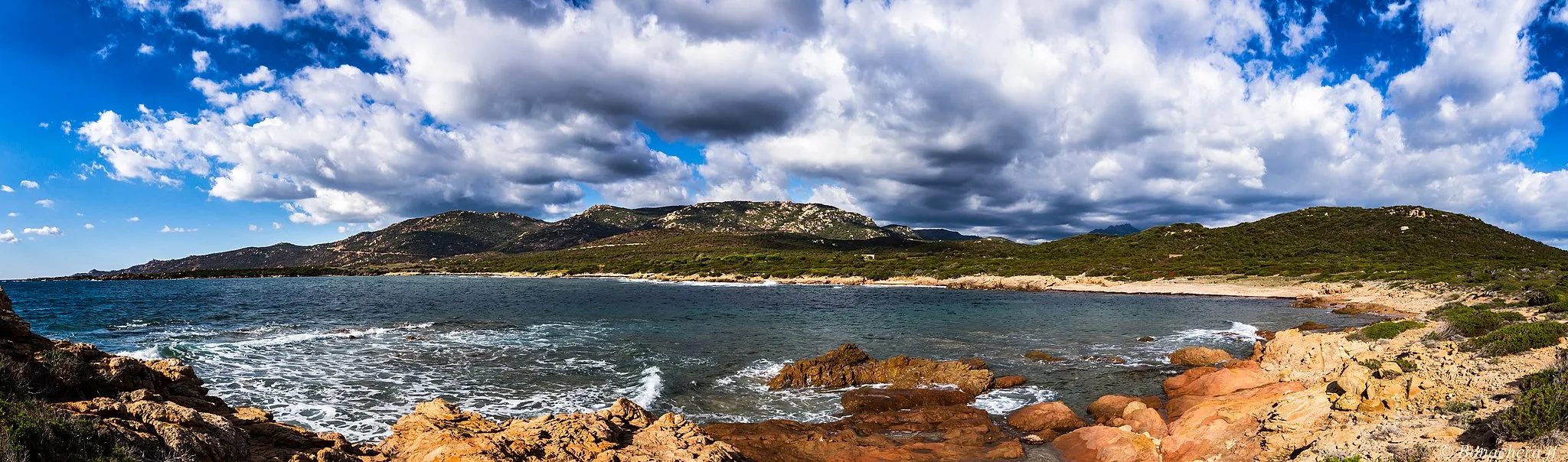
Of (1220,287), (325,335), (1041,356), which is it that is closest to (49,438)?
(1041,356)

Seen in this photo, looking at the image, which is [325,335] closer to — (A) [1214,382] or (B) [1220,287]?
(A) [1214,382]

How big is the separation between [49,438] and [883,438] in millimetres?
13509

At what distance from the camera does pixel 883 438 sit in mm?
14633

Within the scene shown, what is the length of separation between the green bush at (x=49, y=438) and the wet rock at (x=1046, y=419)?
1673 cm

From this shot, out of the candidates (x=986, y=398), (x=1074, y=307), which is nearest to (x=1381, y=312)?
(x=1074, y=307)

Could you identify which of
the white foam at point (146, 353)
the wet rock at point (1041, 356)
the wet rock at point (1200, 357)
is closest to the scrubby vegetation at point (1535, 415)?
the wet rock at point (1200, 357)

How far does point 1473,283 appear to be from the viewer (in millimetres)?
49312

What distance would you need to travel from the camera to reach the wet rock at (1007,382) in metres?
20.8

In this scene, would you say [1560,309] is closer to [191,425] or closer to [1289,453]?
[1289,453]

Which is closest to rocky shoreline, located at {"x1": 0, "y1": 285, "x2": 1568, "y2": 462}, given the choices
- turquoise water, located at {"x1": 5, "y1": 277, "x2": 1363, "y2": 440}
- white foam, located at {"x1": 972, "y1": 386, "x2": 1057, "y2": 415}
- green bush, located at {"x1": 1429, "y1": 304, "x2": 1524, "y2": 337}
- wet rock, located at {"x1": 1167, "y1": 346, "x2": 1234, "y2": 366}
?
white foam, located at {"x1": 972, "y1": 386, "x2": 1057, "y2": 415}

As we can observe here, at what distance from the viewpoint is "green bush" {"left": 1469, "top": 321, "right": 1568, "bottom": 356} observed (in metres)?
14.8

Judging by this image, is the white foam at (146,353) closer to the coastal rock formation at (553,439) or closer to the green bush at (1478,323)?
the coastal rock formation at (553,439)

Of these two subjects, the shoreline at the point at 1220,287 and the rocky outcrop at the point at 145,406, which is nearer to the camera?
the rocky outcrop at the point at 145,406

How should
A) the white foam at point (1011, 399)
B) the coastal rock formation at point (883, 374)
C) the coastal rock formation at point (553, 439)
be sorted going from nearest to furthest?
the coastal rock formation at point (553, 439), the white foam at point (1011, 399), the coastal rock formation at point (883, 374)
